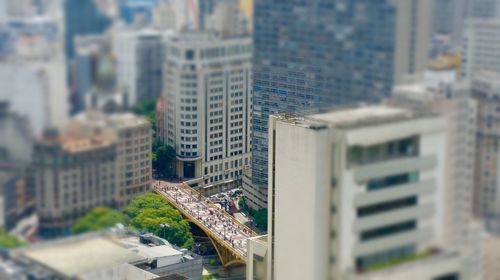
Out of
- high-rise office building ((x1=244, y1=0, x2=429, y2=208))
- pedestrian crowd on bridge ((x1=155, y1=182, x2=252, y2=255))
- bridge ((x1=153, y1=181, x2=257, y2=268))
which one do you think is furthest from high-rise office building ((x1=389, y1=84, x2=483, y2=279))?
pedestrian crowd on bridge ((x1=155, y1=182, x2=252, y2=255))

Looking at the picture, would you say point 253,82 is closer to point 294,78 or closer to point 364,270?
point 294,78

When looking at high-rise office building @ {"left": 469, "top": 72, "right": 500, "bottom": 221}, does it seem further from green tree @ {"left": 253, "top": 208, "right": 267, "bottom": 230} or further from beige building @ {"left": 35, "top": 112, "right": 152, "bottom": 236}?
green tree @ {"left": 253, "top": 208, "right": 267, "bottom": 230}

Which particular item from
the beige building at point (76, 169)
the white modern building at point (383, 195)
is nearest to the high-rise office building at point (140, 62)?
the beige building at point (76, 169)

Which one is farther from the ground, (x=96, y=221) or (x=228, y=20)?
(x=228, y=20)

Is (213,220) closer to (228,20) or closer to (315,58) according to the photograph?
(228,20)

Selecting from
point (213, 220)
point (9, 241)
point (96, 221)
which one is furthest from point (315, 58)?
point (213, 220)

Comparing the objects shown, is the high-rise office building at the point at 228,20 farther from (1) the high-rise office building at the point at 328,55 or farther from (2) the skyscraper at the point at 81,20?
(2) the skyscraper at the point at 81,20
